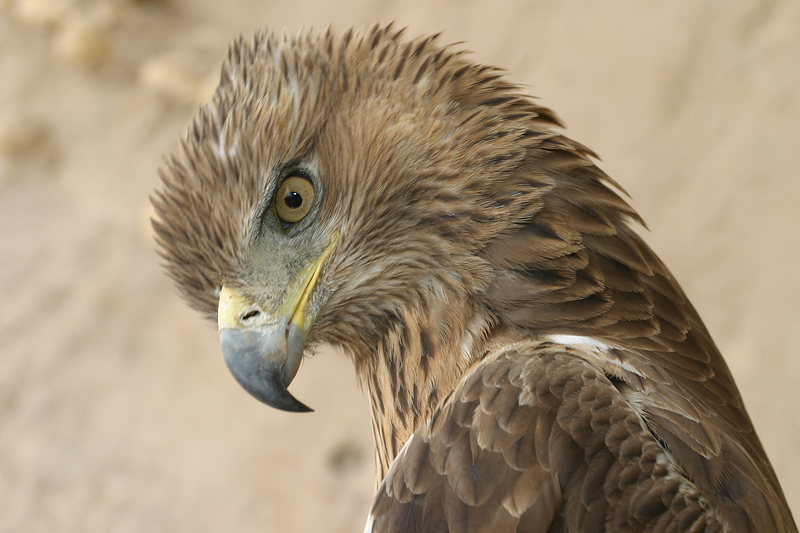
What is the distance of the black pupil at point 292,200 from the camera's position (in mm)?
1780

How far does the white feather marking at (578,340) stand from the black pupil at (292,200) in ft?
1.96

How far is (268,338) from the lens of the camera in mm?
1703

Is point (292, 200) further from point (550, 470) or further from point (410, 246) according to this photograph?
point (550, 470)

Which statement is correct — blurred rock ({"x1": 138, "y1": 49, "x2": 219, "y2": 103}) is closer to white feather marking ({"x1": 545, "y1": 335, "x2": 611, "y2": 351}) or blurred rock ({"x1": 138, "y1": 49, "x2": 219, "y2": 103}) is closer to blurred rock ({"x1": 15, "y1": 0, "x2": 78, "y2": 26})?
blurred rock ({"x1": 15, "y1": 0, "x2": 78, "y2": 26})

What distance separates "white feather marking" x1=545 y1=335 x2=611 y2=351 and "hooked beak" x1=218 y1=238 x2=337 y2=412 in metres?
0.51

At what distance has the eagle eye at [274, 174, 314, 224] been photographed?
1.78 m

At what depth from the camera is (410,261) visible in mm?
1789

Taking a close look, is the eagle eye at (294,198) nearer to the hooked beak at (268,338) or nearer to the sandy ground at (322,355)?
the hooked beak at (268,338)

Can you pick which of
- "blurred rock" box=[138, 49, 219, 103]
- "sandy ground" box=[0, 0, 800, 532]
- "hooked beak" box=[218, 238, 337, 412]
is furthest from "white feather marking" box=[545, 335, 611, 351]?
"blurred rock" box=[138, 49, 219, 103]

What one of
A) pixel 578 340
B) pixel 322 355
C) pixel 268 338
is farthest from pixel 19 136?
pixel 578 340

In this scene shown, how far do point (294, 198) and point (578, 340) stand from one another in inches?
26.2

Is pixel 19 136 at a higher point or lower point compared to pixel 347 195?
lower

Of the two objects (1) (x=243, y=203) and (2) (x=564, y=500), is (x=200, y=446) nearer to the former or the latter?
(1) (x=243, y=203)

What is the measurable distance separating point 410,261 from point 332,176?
0.25 m
